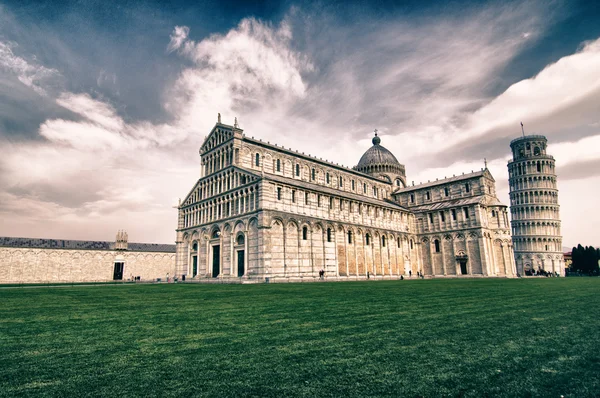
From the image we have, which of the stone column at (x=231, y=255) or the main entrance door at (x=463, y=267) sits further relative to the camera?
the main entrance door at (x=463, y=267)

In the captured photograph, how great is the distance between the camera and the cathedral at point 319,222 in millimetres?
38344

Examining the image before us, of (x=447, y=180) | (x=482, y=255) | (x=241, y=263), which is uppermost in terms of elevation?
(x=447, y=180)

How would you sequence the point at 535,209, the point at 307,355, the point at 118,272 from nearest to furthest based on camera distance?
1. the point at 307,355
2. the point at 118,272
3. the point at 535,209

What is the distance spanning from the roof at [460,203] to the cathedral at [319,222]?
198 mm

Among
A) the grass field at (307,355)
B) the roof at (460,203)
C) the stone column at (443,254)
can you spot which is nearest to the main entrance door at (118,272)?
the roof at (460,203)

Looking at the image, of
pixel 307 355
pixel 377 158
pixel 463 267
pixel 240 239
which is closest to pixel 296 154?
pixel 240 239

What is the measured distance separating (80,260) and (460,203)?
6417cm

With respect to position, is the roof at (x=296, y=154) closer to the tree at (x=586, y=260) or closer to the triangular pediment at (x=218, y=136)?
the triangular pediment at (x=218, y=136)

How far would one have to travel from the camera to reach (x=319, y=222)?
42500 mm

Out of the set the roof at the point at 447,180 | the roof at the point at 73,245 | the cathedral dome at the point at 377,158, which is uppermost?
the cathedral dome at the point at 377,158

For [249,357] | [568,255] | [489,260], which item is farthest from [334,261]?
[568,255]

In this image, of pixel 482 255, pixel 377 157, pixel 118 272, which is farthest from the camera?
pixel 377 157

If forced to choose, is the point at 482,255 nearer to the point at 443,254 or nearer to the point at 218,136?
the point at 443,254

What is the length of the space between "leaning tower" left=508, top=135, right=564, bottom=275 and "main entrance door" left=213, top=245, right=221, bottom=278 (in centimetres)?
6971
